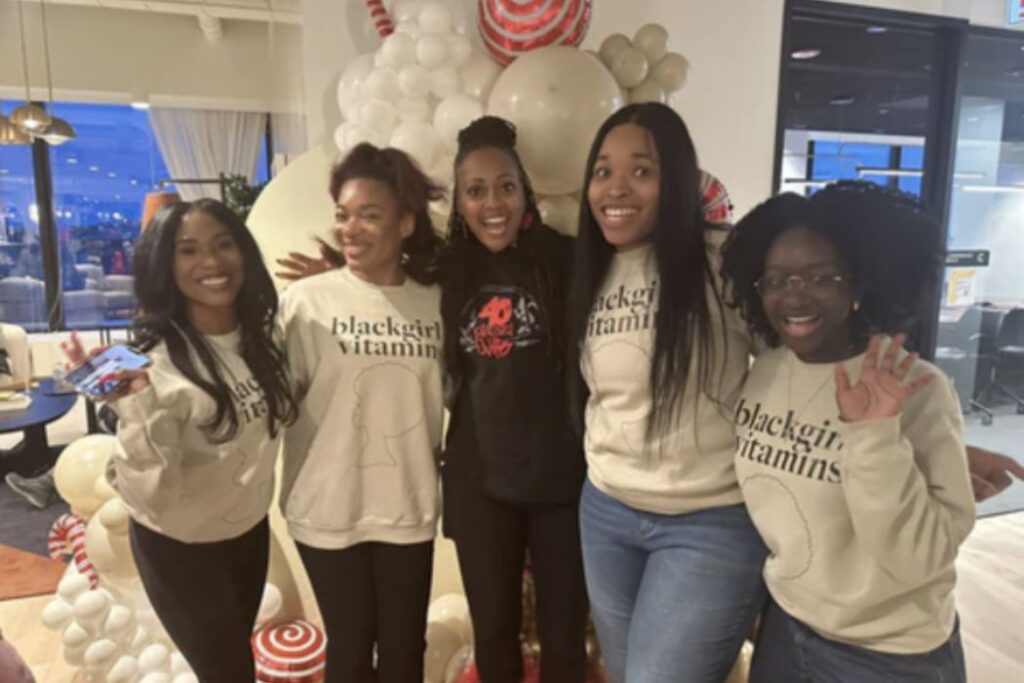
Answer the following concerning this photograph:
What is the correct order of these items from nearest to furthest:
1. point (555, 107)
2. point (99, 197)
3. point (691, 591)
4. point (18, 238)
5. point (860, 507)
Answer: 1. point (860, 507)
2. point (691, 591)
3. point (555, 107)
4. point (18, 238)
5. point (99, 197)

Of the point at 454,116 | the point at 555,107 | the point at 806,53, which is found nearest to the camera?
the point at 555,107

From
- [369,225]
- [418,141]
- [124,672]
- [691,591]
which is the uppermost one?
[418,141]

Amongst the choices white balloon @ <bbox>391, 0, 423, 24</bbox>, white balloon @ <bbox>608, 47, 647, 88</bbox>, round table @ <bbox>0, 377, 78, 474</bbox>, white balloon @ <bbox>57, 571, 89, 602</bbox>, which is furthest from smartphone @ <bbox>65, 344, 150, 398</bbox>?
round table @ <bbox>0, 377, 78, 474</bbox>

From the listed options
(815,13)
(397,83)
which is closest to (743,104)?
(815,13)

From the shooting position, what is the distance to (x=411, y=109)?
83.3 inches

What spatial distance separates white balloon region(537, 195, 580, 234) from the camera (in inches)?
77.4

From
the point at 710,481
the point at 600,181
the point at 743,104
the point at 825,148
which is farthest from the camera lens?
the point at 825,148

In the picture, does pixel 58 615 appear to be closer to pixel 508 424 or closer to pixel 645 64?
pixel 508 424

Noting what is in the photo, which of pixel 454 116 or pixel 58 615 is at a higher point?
pixel 454 116

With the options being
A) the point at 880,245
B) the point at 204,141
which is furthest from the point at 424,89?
the point at 204,141

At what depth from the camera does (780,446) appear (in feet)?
3.97

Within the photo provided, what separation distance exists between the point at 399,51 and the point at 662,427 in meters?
1.34

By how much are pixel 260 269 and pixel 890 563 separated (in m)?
1.26

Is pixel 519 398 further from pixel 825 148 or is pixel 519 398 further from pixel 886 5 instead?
pixel 825 148
